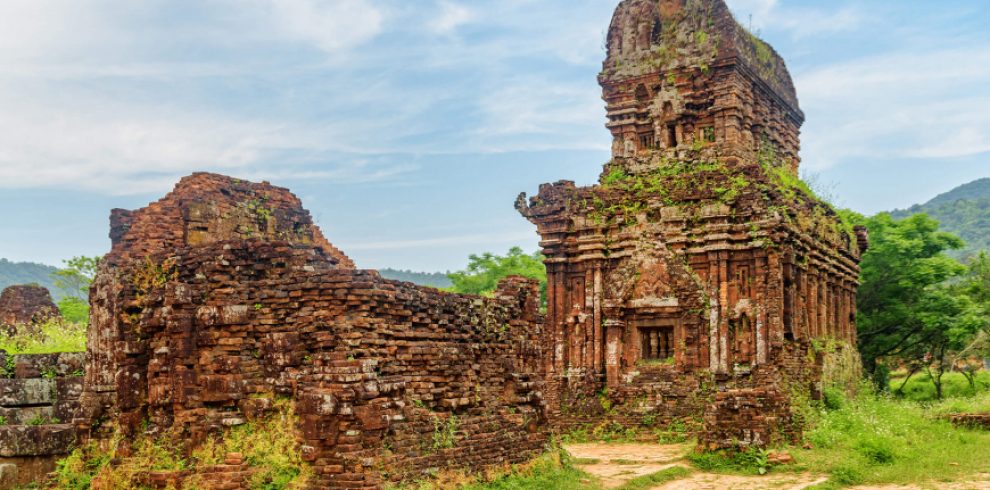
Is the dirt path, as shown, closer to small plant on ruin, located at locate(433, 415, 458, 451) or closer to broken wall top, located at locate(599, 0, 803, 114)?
small plant on ruin, located at locate(433, 415, 458, 451)

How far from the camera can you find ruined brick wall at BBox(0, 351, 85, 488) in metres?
11.4

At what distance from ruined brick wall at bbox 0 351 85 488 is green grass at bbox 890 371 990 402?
23702 millimetres

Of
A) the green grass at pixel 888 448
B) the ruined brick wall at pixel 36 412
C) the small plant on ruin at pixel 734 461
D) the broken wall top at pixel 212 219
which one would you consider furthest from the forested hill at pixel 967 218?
the ruined brick wall at pixel 36 412

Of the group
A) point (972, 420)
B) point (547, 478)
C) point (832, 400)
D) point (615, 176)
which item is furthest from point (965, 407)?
point (547, 478)

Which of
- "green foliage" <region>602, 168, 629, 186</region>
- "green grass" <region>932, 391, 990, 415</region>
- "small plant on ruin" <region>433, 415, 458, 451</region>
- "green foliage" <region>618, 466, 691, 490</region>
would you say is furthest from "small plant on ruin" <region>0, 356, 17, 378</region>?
"green grass" <region>932, 391, 990, 415</region>

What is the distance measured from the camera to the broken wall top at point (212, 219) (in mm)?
13617

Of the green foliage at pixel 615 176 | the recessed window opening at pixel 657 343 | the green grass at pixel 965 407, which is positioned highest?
the green foliage at pixel 615 176

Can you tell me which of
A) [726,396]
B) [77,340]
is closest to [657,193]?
[726,396]

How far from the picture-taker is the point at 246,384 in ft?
33.7

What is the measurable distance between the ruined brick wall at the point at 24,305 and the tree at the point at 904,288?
22283mm

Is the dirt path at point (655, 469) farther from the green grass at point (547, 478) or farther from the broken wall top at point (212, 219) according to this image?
the broken wall top at point (212, 219)

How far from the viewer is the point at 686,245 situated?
2069cm

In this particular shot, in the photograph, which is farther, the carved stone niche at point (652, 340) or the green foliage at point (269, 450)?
the carved stone niche at point (652, 340)

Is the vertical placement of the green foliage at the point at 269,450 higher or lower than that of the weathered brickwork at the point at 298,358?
lower
